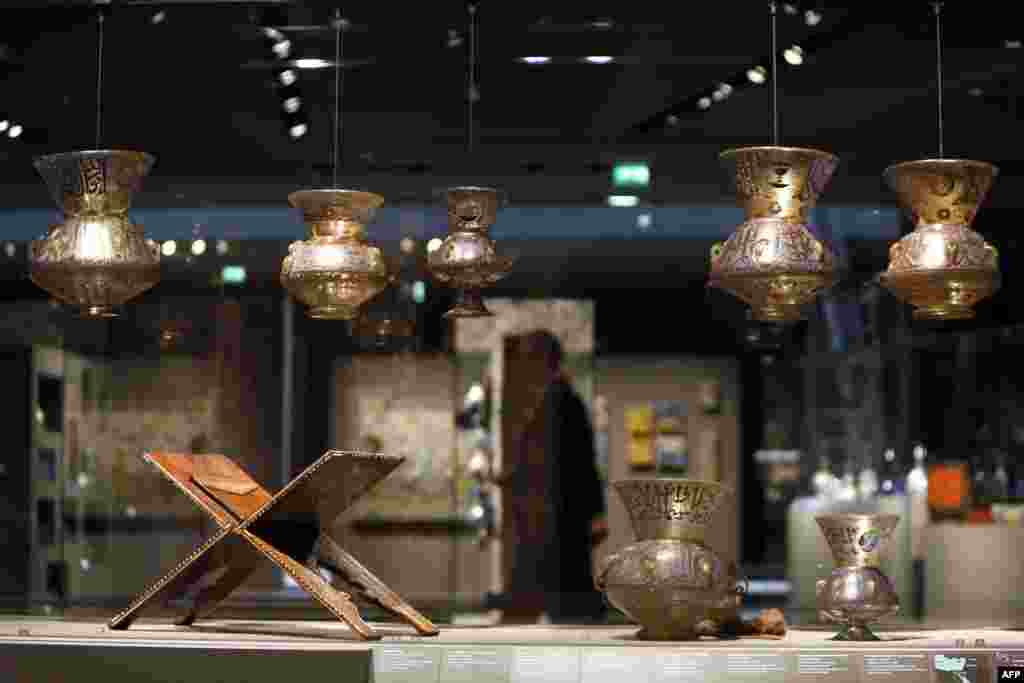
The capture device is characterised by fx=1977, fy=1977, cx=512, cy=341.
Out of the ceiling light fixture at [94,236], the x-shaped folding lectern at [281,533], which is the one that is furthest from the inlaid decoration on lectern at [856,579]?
the ceiling light fixture at [94,236]

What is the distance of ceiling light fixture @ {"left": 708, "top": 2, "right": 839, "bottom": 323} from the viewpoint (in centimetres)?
532

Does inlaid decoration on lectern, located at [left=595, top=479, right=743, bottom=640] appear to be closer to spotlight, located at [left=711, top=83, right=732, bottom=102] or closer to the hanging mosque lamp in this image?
the hanging mosque lamp

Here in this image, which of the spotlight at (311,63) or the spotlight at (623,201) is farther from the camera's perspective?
the spotlight at (623,201)

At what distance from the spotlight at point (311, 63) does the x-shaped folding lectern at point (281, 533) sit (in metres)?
3.52

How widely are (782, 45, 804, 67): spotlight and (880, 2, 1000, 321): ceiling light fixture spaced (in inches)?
121

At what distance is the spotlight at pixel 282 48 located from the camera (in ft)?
28.3

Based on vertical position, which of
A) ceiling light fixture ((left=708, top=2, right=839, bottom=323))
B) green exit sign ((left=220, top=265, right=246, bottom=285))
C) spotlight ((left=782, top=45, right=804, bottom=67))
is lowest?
ceiling light fixture ((left=708, top=2, right=839, bottom=323))

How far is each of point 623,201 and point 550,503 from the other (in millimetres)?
1528

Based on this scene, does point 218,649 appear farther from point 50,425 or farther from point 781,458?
point 781,458

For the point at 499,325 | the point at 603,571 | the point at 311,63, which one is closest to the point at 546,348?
the point at 499,325

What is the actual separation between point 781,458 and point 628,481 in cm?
534

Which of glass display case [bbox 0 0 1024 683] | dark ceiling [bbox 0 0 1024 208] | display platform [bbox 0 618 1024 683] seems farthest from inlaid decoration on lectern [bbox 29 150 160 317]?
glass display case [bbox 0 0 1024 683]

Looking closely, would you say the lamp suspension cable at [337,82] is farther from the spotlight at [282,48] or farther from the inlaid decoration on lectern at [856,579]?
the inlaid decoration on lectern at [856,579]

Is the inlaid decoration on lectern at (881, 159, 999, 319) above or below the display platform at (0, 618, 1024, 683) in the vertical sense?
above
